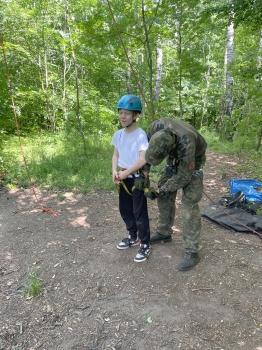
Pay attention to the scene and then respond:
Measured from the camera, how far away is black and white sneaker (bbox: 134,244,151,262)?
3.71 metres

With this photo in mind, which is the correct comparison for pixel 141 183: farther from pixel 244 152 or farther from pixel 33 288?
pixel 244 152

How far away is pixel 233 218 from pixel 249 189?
34.8 inches

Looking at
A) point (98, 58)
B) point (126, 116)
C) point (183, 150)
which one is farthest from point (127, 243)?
point (98, 58)

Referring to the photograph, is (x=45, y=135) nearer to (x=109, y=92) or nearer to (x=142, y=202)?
(x=109, y=92)

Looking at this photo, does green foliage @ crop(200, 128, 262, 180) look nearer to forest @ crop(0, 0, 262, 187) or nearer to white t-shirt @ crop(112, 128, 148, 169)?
forest @ crop(0, 0, 262, 187)

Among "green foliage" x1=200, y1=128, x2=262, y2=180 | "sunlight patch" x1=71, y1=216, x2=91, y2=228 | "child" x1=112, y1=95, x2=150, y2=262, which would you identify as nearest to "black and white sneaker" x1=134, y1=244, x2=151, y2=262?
"child" x1=112, y1=95, x2=150, y2=262

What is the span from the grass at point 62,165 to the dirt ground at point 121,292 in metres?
1.80

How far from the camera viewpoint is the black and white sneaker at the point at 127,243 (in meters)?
4.04

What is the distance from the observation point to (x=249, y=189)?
546 centimetres

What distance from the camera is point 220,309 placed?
117 inches

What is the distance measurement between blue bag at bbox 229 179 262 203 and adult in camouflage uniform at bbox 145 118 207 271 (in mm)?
1987

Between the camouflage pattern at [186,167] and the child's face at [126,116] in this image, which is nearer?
the camouflage pattern at [186,167]

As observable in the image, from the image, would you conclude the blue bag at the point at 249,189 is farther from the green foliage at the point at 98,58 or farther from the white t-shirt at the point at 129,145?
the white t-shirt at the point at 129,145

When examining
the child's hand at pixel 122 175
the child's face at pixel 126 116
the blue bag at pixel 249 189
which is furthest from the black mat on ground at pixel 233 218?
the child's face at pixel 126 116
